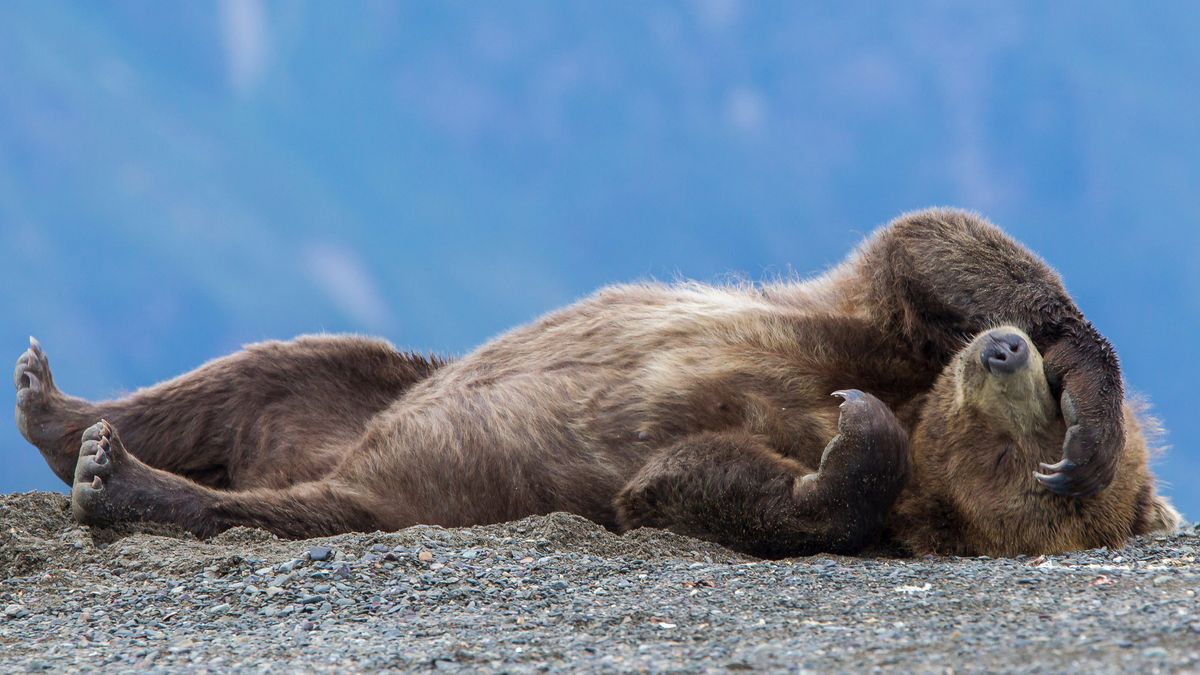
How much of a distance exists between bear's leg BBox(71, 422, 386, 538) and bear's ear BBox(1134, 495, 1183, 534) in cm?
355

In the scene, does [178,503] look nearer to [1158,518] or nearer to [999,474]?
[999,474]

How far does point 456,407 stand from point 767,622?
2.74 meters

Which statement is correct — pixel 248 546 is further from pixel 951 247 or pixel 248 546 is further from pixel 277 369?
pixel 951 247

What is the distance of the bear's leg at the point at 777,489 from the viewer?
17.0 feet

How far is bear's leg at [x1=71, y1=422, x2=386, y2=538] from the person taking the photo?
19.0 ft

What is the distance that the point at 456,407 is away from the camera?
21.0 ft

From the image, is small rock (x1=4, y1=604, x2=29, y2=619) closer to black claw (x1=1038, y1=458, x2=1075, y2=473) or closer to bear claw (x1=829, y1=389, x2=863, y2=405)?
bear claw (x1=829, y1=389, x2=863, y2=405)

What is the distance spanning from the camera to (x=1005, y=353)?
5.25 metres

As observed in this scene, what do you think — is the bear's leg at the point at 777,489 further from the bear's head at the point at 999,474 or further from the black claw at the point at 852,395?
the bear's head at the point at 999,474

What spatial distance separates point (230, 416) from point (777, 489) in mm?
3241

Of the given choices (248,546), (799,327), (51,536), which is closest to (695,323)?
(799,327)

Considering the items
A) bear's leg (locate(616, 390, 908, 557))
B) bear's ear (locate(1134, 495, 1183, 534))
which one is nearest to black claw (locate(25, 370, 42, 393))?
bear's leg (locate(616, 390, 908, 557))

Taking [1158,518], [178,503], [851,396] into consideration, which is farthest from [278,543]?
[1158,518]

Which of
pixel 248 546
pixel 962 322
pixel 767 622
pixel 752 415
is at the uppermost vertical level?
pixel 962 322
